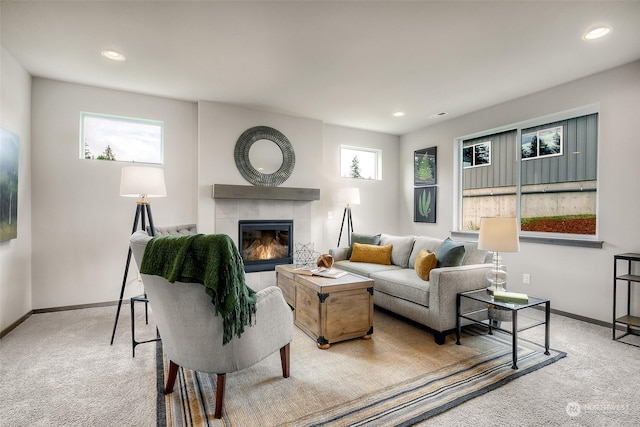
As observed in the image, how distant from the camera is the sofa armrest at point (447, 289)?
269cm

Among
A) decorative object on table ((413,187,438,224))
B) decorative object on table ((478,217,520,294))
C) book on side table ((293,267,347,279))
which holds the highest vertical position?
decorative object on table ((413,187,438,224))

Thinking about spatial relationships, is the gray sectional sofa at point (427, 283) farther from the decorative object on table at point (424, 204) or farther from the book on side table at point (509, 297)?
the decorative object on table at point (424, 204)

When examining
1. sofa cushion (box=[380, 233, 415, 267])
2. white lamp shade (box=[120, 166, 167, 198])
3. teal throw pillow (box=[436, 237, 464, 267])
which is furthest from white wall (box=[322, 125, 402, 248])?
white lamp shade (box=[120, 166, 167, 198])

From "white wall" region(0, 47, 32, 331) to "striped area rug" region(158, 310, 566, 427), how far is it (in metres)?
1.80

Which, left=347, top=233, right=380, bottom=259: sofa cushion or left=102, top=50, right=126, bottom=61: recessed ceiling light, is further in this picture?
left=347, top=233, right=380, bottom=259: sofa cushion

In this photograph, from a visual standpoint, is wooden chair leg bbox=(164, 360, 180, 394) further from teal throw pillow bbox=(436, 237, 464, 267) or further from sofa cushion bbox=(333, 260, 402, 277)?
teal throw pillow bbox=(436, 237, 464, 267)

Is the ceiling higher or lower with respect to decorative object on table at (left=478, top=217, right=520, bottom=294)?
higher

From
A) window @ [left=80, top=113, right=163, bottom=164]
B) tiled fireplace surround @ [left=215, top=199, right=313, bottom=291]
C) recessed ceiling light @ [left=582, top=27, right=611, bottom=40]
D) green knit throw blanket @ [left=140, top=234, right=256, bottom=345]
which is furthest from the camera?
tiled fireplace surround @ [left=215, top=199, right=313, bottom=291]

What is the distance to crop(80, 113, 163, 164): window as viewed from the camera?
12.4 feet

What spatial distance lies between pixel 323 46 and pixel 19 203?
11.2ft

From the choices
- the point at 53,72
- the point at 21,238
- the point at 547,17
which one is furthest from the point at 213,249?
the point at 53,72

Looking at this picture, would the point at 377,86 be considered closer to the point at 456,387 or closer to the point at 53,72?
the point at 456,387

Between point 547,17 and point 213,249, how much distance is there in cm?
284

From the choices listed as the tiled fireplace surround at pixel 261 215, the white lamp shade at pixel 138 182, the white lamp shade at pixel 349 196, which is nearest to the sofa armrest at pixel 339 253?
the tiled fireplace surround at pixel 261 215
